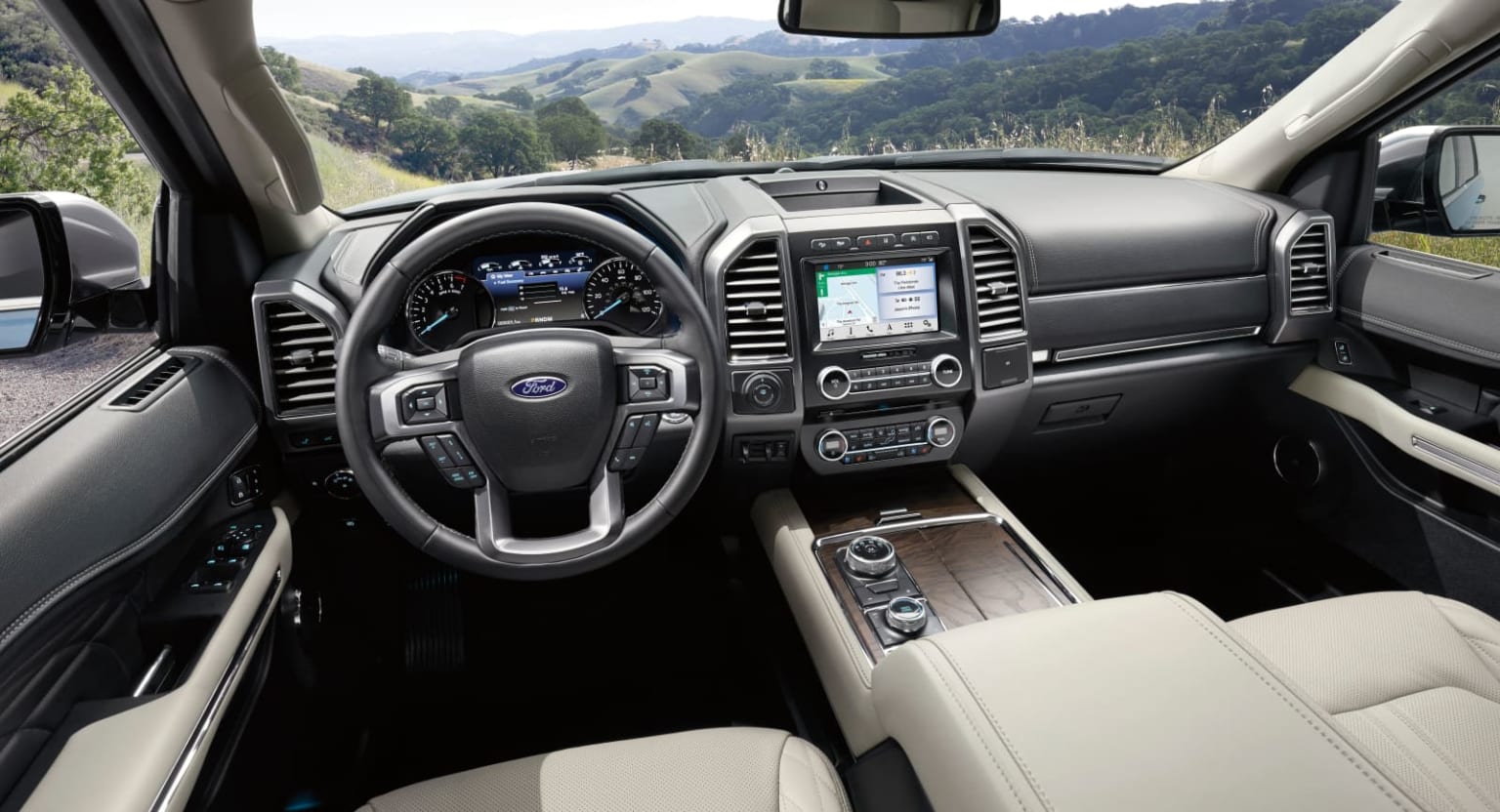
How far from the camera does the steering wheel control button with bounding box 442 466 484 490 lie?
5.84 feet

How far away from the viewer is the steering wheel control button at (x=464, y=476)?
178cm

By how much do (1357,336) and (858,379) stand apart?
1683mm

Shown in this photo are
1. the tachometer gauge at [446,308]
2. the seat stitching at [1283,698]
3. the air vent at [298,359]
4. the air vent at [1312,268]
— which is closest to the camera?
the seat stitching at [1283,698]

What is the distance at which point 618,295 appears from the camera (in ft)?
7.14

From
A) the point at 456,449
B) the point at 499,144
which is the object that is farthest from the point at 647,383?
the point at 499,144

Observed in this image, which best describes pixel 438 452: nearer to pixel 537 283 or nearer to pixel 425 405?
pixel 425 405

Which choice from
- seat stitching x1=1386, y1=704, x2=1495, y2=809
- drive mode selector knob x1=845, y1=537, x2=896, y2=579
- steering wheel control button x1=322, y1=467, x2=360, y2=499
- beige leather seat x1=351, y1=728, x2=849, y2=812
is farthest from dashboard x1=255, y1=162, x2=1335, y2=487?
seat stitching x1=1386, y1=704, x2=1495, y2=809

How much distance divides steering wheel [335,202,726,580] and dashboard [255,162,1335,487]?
0.90ft

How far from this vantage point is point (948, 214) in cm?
242

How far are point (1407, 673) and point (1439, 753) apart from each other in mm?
263

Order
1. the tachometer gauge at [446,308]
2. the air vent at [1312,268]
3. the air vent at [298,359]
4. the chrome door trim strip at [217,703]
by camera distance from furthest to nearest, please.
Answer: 1. the air vent at [1312,268]
2. the air vent at [298,359]
3. the tachometer gauge at [446,308]
4. the chrome door trim strip at [217,703]

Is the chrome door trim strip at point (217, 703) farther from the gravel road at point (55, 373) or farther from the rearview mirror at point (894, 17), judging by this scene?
the rearview mirror at point (894, 17)

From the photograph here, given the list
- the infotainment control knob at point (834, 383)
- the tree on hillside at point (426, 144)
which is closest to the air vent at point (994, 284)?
the infotainment control knob at point (834, 383)

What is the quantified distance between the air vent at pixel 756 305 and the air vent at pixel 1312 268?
1.66 metres
